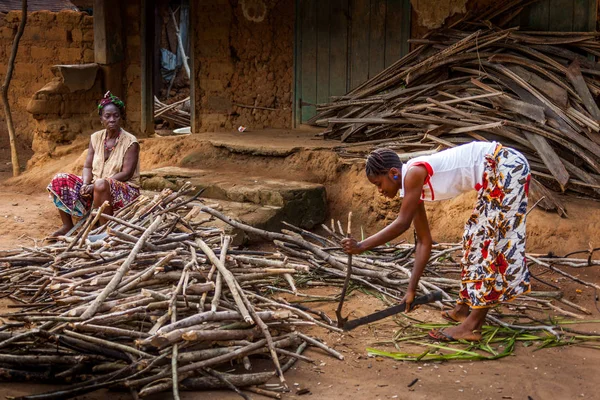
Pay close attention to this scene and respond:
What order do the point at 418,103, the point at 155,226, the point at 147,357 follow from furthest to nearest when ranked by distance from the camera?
1. the point at 418,103
2. the point at 155,226
3. the point at 147,357

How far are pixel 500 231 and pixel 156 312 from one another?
1862 millimetres

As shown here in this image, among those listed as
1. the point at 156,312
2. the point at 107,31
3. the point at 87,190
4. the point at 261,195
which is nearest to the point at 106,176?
the point at 87,190

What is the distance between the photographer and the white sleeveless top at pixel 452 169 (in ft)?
13.2

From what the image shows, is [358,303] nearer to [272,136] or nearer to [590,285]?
[590,285]

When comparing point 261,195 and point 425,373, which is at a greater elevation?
point 261,195

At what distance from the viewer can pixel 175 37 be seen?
62.1 feet

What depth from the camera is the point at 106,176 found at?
20.7ft

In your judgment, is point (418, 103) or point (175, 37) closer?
point (418, 103)

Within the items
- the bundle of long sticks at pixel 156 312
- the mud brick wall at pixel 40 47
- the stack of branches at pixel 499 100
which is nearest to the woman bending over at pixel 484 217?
the bundle of long sticks at pixel 156 312

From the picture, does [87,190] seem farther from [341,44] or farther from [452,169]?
[341,44]

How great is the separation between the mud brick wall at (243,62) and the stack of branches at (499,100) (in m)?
1.57

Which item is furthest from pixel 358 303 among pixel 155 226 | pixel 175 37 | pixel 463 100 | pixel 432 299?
pixel 175 37

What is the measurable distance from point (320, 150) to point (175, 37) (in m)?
12.4

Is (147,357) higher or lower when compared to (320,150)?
lower
